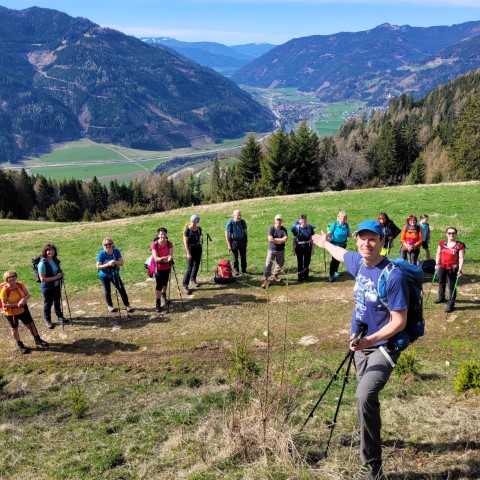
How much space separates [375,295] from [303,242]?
939 centimetres

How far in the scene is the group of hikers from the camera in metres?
4.64

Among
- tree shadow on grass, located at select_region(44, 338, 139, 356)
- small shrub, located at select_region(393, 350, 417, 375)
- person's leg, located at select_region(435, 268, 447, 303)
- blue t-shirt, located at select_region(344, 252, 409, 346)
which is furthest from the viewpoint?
person's leg, located at select_region(435, 268, 447, 303)

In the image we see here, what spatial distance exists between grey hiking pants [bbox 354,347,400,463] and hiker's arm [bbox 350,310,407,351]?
0.33 meters

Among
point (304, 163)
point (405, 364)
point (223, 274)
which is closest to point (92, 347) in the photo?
point (223, 274)

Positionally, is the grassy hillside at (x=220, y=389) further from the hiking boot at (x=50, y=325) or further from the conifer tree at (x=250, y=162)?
the conifer tree at (x=250, y=162)

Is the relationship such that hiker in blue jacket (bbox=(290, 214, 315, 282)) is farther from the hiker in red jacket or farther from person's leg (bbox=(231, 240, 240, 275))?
the hiker in red jacket

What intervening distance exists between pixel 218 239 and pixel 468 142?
52903 millimetres

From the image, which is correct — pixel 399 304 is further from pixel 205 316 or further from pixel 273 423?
pixel 205 316

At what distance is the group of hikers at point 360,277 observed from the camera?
15.2ft

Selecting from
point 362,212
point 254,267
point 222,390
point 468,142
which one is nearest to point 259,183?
point 468,142

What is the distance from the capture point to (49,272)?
1177cm

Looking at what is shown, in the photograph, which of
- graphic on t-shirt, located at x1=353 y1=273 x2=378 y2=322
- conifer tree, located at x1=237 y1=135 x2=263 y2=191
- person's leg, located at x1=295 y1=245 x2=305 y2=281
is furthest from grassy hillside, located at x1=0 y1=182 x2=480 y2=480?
conifer tree, located at x1=237 y1=135 x2=263 y2=191

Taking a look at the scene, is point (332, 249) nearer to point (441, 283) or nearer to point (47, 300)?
point (441, 283)

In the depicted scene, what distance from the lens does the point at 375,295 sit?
4.73 m
